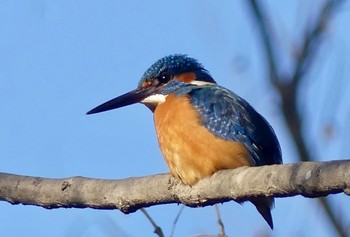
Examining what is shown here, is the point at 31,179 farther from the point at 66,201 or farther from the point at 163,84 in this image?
the point at 163,84

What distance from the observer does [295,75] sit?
2.97 meters

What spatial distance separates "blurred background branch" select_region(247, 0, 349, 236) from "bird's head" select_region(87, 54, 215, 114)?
1717mm

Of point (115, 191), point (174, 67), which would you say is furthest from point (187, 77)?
point (115, 191)

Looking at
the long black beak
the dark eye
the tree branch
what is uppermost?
the dark eye

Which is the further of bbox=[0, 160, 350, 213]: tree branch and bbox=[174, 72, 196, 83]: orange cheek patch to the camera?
bbox=[174, 72, 196, 83]: orange cheek patch

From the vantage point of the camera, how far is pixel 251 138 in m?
4.26

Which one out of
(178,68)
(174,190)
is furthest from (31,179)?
(178,68)

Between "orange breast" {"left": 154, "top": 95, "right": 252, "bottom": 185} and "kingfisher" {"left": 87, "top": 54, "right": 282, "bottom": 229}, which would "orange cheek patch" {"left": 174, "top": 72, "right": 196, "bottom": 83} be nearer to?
"kingfisher" {"left": 87, "top": 54, "right": 282, "bottom": 229}

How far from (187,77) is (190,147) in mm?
828

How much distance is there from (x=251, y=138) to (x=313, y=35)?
1.16 metres

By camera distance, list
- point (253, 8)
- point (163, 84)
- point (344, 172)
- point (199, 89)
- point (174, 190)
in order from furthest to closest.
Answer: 1. point (163, 84)
2. point (199, 89)
3. point (174, 190)
4. point (253, 8)
5. point (344, 172)

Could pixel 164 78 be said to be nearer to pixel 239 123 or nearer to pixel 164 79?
pixel 164 79

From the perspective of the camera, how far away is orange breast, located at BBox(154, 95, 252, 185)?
407 cm

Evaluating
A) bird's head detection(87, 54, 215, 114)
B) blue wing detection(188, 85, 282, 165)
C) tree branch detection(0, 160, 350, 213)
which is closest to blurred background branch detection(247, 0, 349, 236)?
tree branch detection(0, 160, 350, 213)
